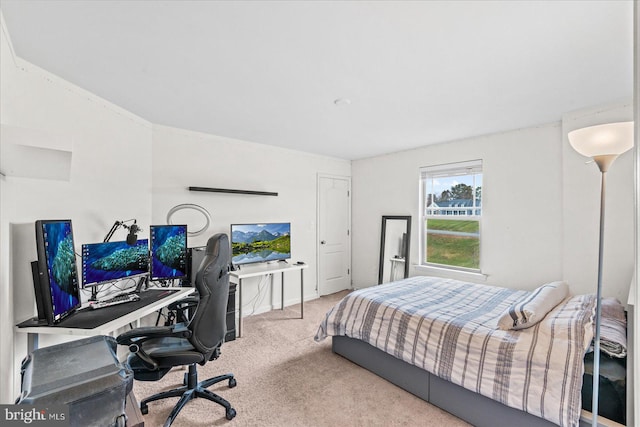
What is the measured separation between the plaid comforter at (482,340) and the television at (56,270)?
2.06 meters

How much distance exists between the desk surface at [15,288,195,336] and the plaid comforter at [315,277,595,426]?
1.57m

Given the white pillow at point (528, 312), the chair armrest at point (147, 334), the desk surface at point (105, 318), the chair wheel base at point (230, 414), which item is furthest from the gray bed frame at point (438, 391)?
the desk surface at point (105, 318)

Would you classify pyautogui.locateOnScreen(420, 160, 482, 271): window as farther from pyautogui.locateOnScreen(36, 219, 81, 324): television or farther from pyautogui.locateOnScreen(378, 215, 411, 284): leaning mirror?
pyautogui.locateOnScreen(36, 219, 81, 324): television

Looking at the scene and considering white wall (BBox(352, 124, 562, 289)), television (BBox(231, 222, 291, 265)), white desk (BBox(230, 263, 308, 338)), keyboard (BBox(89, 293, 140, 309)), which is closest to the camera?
keyboard (BBox(89, 293, 140, 309))

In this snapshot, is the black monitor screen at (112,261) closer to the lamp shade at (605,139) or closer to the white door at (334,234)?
the white door at (334,234)

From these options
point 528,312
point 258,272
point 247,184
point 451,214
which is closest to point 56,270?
point 258,272

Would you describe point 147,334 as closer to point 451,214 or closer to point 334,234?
point 334,234

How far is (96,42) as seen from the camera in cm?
166

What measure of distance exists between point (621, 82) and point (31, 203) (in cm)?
433

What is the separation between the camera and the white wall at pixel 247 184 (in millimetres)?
3277

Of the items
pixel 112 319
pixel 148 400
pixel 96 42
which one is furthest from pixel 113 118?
pixel 148 400

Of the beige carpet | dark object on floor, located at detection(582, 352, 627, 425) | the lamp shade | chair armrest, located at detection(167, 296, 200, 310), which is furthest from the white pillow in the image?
chair armrest, located at detection(167, 296, 200, 310)

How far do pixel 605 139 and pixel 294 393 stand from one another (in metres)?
2.60

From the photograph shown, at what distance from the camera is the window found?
377 cm
